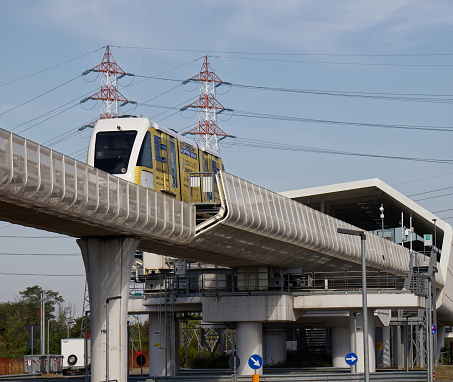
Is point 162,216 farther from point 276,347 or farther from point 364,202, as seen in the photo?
point 364,202

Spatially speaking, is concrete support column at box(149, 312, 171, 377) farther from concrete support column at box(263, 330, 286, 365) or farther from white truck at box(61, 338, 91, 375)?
white truck at box(61, 338, 91, 375)

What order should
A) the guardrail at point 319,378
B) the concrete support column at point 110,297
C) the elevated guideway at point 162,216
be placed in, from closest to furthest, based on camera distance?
the elevated guideway at point 162,216 → the concrete support column at point 110,297 → the guardrail at point 319,378

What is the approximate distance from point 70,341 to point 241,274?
22888 millimetres

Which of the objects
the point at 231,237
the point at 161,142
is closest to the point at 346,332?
the point at 231,237

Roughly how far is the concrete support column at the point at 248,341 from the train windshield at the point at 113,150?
1826cm

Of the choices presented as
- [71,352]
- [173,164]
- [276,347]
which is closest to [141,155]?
[173,164]

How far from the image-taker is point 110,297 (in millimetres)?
35719

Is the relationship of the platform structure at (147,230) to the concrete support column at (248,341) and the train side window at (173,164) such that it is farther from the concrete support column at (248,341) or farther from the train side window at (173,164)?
the train side window at (173,164)

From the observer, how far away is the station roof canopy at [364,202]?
250 ft

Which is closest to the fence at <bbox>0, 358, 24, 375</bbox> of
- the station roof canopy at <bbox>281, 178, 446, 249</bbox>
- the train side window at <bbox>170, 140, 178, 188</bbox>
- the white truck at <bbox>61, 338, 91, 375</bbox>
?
the white truck at <bbox>61, 338, 91, 375</bbox>

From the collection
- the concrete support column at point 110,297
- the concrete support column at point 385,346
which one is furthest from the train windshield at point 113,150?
the concrete support column at point 385,346

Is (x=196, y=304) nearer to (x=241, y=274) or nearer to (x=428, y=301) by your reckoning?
(x=241, y=274)

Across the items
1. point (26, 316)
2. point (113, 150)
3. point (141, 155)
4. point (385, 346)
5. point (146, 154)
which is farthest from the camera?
point (26, 316)

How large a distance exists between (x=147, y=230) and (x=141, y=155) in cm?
409
